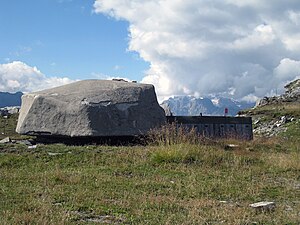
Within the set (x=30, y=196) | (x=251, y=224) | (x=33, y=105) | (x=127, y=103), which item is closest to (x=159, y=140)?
(x=127, y=103)

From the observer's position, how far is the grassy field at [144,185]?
6.62m

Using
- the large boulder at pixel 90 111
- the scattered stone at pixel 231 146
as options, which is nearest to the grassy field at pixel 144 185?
the scattered stone at pixel 231 146

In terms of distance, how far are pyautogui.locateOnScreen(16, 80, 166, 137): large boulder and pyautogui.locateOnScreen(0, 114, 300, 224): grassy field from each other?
1.82 meters

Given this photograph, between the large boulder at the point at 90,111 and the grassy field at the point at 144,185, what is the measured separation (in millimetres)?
1816

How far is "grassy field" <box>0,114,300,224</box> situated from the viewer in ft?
21.7

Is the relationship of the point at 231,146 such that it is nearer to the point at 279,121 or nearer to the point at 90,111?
the point at 90,111

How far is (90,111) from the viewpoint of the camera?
15570 mm

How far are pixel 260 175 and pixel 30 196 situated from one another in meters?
6.03

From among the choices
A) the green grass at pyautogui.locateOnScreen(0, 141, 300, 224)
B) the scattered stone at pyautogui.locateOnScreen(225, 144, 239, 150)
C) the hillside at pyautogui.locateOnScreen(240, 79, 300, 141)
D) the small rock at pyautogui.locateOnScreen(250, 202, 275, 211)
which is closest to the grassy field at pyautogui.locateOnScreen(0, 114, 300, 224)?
the green grass at pyautogui.locateOnScreen(0, 141, 300, 224)

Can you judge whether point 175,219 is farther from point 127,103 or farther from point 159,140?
point 127,103

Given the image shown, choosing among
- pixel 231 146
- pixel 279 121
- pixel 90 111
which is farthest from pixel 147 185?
pixel 279 121

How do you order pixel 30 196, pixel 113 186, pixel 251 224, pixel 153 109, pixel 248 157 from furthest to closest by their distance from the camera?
pixel 153 109 → pixel 248 157 → pixel 113 186 → pixel 30 196 → pixel 251 224

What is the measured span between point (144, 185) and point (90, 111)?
679 centimetres

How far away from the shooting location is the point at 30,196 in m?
7.73
